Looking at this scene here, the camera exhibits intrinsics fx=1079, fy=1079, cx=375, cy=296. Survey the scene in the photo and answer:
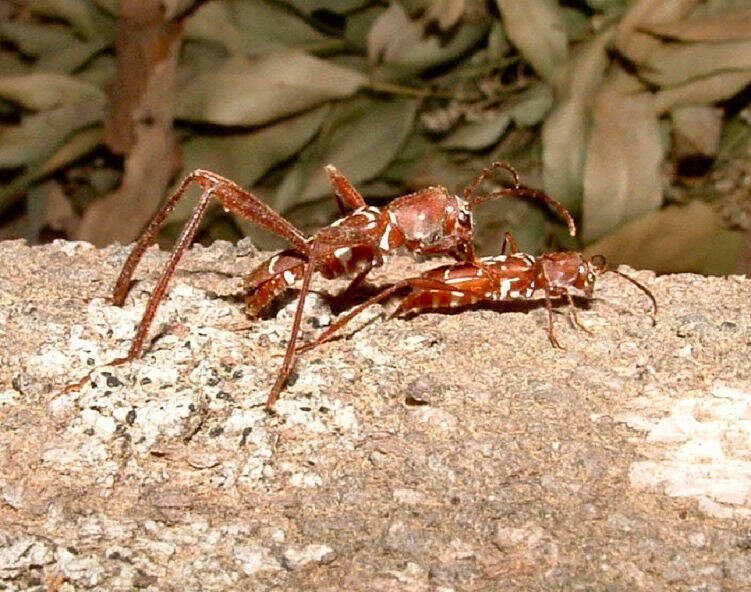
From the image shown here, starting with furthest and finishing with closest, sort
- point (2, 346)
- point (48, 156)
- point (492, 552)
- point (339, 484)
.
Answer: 1. point (48, 156)
2. point (2, 346)
3. point (339, 484)
4. point (492, 552)

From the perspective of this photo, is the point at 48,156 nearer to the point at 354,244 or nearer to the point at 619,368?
the point at 354,244

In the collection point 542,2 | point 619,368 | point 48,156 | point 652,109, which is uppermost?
point 542,2

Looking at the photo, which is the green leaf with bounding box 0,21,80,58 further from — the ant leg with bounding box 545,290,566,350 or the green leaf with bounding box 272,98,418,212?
the ant leg with bounding box 545,290,566,350

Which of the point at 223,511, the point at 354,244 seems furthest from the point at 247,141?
the point at 223,511

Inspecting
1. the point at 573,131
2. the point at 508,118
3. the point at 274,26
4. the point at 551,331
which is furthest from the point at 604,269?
the point at 274,26

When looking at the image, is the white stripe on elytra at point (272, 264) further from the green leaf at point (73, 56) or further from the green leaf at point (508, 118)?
the green leaf at point (73, 56)

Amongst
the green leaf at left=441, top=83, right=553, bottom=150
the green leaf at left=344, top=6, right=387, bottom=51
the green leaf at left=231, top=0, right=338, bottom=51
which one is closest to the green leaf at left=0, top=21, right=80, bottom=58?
the green leaf at left=231, top=0, right=338, bottom=51

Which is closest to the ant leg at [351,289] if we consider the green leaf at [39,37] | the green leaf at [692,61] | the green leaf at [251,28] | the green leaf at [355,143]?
the green leaf at [355,143]

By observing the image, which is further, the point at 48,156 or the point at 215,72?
the point at 48,156
